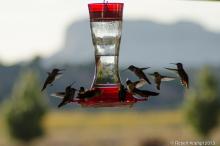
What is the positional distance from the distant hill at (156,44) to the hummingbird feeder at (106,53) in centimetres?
834

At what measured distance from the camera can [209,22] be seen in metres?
12.8

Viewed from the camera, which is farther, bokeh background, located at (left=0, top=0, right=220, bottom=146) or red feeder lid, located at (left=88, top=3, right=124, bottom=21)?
bokeh background, located at (left=0, top=0, right=220, bottom=146)

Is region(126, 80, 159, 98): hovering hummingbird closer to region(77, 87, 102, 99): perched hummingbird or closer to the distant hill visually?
region(77, 87, 102, 99): perched hummingbird

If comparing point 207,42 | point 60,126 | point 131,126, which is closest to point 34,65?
point 60,126

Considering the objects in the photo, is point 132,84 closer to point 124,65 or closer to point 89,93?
point 89,93

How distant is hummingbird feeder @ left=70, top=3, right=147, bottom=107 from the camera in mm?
2270

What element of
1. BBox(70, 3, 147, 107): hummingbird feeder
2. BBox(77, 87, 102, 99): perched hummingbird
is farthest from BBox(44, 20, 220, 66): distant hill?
BBox(77, 87, 102, 99): perched hummingbird

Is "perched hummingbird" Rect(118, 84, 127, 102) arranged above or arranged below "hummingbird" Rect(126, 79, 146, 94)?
above

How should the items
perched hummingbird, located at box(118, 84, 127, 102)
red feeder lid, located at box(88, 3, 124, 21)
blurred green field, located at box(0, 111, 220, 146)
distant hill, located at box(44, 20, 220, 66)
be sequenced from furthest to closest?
1. distant hill, located at box(44, 20, 220, 66)
2. blurred green field, located at box(0, 111, 220, 146)
3. red feeder lid, located at box(88, 3, 124, 21)
4. perched hummingbird, located at box(118, 84, 127, 102)

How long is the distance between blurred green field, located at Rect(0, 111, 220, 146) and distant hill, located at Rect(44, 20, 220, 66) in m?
0.95

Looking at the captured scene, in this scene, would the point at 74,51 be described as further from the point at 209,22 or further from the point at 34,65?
the point at 209,22

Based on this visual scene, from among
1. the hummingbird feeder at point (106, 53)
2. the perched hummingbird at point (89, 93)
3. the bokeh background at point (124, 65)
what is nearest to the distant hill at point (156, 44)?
the bokeh background at point (124, 65)

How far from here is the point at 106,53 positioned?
2.57 metres

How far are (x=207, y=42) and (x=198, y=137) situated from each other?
187cm
